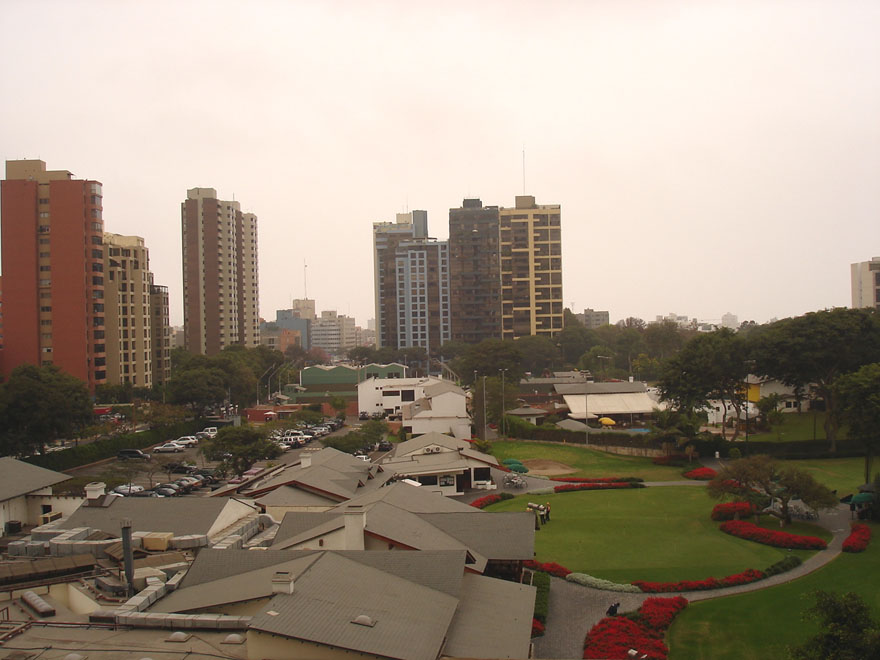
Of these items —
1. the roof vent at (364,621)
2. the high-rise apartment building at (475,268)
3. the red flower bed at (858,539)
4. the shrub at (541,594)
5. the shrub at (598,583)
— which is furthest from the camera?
the high-rise apartment building at (475,268)

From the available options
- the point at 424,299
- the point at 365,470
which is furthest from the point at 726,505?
the point at 424,299

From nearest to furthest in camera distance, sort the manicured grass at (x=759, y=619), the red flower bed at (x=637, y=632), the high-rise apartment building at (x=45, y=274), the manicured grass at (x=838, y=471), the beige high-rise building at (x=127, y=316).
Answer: the red flower bed at (x=637, y=632)
the manicured grass at (x=759, y=619)
the manicured grass at (x=838, y=471)
the high-rise apartment building at (x=45, y=274)
the beige high-rise building at (x=127, y=316)

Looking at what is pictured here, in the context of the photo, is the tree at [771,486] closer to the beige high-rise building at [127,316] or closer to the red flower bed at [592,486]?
the red flower bed at [592,486]

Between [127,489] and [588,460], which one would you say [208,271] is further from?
[588,460]

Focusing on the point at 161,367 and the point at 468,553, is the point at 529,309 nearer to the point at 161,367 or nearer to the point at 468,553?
the point at 161,367

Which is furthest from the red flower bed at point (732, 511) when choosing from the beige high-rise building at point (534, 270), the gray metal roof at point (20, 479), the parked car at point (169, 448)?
the beige high-rise building at point (534, 270)

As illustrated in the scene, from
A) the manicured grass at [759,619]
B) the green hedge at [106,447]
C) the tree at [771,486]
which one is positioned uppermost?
the tree at [771,486]

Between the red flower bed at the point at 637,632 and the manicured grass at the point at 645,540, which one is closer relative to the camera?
the red flower bed at the point at 637,632

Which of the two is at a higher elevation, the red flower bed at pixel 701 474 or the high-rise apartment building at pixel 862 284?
the high-rise apartment building at pixel 862 284

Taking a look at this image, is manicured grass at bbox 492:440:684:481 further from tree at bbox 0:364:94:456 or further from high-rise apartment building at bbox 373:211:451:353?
high-rise apartment building at bbox 373:211:451:353
